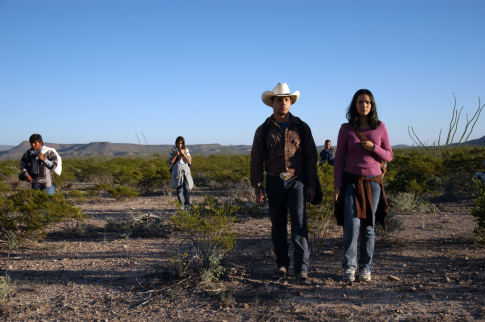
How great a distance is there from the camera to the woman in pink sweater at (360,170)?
371 centimetres

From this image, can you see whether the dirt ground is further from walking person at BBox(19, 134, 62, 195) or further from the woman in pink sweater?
walking person at BBox(19, 134, 62, 195)

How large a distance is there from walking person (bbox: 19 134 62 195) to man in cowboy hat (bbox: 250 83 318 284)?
393 cm

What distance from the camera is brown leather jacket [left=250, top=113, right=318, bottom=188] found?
3850mm

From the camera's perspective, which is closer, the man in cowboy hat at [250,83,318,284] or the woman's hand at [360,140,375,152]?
the woman's hand at [360,140,375,152]

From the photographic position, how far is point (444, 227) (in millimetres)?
6648

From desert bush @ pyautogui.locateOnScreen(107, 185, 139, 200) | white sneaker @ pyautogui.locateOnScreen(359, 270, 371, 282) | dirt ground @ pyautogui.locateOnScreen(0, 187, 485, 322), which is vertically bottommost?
dirt ground @ pyautogui.locateOnScreen(0, 187, 485, 322)

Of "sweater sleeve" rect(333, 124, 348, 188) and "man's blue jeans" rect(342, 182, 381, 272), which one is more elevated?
"sweater sleeve" rect(333, 124, 348, 188)

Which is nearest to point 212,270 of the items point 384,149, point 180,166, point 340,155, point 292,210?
point 292,210

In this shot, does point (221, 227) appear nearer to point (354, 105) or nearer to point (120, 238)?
point (354, 105)

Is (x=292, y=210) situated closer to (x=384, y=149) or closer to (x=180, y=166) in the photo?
(x=384, y=149)

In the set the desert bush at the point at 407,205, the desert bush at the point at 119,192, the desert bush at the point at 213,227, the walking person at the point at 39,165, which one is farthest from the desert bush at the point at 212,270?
the desert bush at the point at 119,192

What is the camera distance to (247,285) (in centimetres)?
393

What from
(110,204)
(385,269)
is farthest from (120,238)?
(110,204)

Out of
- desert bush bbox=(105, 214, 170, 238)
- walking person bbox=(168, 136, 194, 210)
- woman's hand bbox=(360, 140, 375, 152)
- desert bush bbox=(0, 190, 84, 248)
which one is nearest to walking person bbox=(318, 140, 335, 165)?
walking person bbox=(168, 136, 194, 210)
